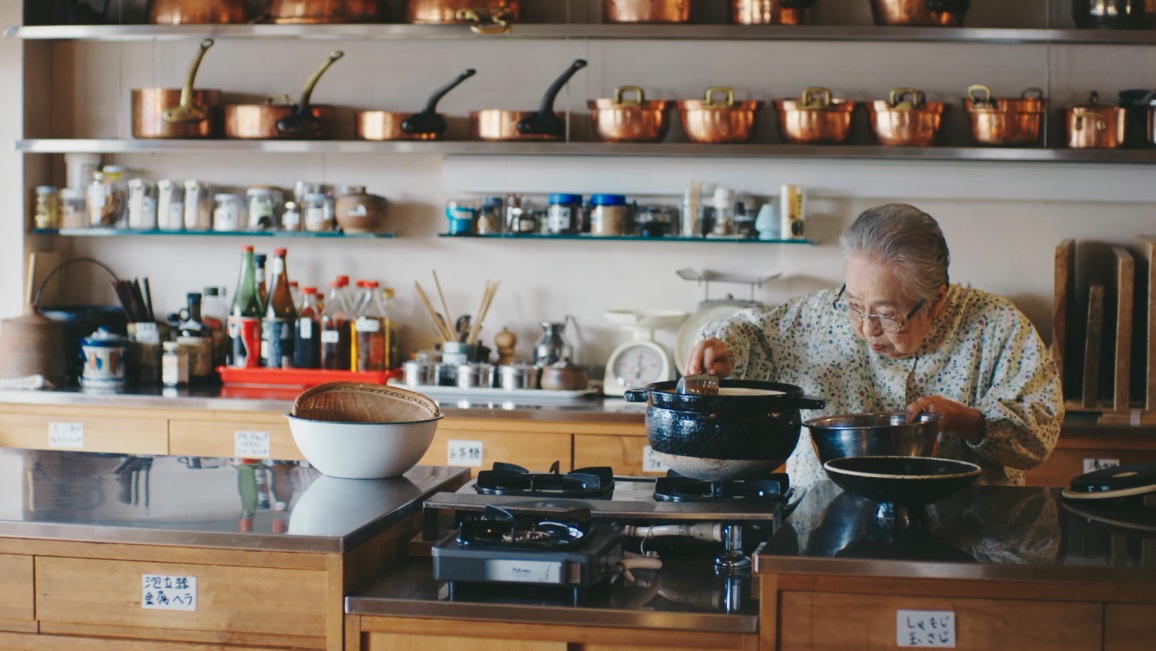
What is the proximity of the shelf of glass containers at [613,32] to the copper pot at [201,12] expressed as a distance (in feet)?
0.19

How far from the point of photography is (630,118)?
420cm

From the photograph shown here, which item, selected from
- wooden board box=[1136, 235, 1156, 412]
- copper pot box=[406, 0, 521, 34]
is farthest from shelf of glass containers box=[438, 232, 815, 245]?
wooden board box=[1136, 235, 1156, 412]

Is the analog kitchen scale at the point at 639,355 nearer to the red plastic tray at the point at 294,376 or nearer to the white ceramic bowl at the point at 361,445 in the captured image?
the red plastic tray at the point at 294,376

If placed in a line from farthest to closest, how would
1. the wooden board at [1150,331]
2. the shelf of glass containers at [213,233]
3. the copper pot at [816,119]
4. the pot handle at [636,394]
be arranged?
the shelf of glass containers at [213,233] → the copper pot at [816,119] → the wooden board at [1150,331] → the pot handle at [636,394]

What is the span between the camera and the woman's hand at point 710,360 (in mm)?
2521

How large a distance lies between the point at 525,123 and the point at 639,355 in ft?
2.95

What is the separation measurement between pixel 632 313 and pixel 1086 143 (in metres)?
1.61

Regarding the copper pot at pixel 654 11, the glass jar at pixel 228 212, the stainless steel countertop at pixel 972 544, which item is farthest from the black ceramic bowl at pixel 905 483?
the glass jar at pixel 228 212

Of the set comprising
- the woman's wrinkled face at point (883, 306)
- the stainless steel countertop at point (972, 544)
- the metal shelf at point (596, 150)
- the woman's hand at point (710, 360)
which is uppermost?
the metal shelf at point (596, 150)

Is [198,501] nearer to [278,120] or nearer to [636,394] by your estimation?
[636,394]

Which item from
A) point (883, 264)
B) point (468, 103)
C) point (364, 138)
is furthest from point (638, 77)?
point (883, 264)

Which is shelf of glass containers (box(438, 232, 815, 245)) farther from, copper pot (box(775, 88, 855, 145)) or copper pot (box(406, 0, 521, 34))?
copper pot (box(406, 0, 521, 34))

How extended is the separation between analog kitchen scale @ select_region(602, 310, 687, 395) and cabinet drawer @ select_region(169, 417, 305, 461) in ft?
3.60

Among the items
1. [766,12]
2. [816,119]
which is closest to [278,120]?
[766,12]
